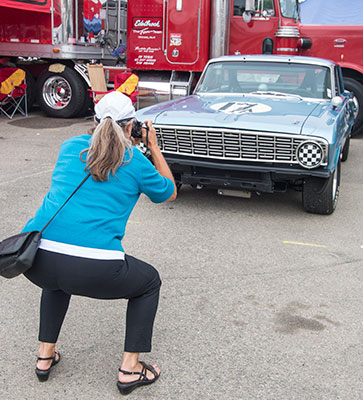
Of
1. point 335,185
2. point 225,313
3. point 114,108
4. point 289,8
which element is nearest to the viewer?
point 114,108

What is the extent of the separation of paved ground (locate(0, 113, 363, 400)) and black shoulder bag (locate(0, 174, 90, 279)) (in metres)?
0.70

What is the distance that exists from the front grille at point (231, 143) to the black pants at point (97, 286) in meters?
2.90

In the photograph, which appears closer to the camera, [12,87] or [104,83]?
[12,87]

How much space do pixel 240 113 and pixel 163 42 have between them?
635 centimetres

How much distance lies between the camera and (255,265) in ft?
14.7

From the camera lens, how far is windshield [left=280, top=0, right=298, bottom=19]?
1105 cm

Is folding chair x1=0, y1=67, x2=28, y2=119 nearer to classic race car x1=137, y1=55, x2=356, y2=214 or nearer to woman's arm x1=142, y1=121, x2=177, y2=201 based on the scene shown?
classic race car x1=137, y1=55, x2=356, y2=214

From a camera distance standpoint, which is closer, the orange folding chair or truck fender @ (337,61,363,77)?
truck fender @ (337,61,363,77)

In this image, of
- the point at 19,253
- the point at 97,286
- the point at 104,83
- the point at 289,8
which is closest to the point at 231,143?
the point at 97,286

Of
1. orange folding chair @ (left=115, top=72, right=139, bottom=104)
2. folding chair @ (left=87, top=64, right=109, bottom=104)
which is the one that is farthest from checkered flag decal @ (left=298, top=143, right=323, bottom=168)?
folding chair @ (left=87, top=64, right=109, bottom=104)

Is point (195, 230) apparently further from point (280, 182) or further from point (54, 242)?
point (54, 242)

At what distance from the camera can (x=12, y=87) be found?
11383 millimetres

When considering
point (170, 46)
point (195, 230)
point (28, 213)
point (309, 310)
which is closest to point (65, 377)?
point (309, 310)

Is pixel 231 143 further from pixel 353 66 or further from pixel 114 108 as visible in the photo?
pixel 353 66
